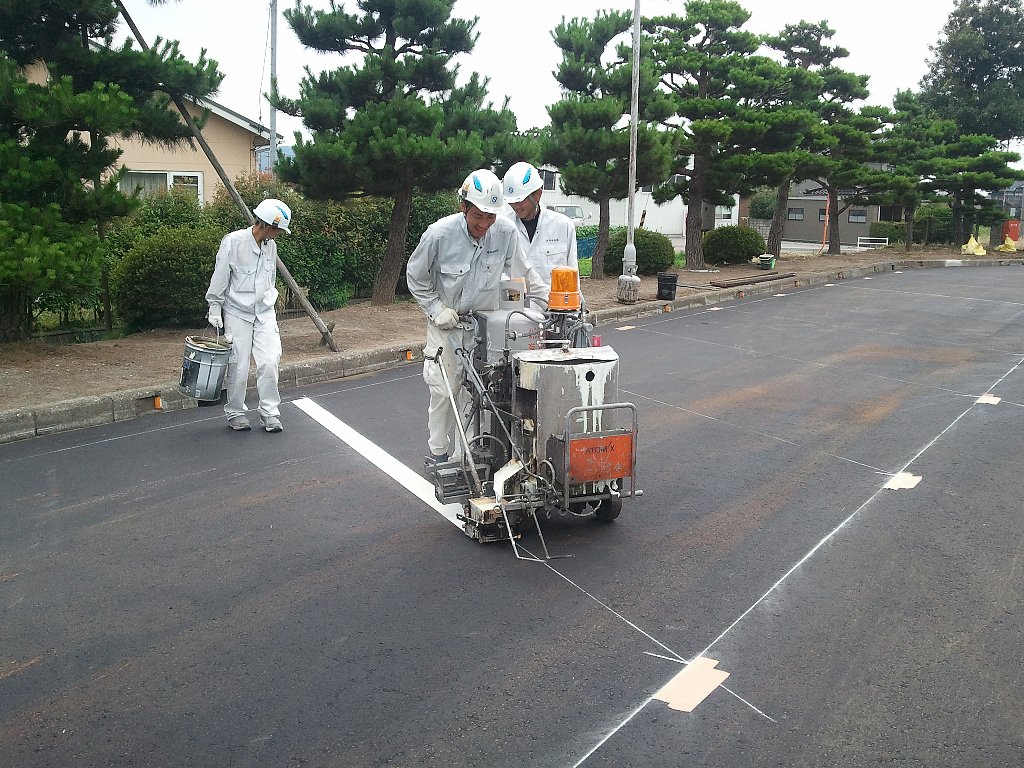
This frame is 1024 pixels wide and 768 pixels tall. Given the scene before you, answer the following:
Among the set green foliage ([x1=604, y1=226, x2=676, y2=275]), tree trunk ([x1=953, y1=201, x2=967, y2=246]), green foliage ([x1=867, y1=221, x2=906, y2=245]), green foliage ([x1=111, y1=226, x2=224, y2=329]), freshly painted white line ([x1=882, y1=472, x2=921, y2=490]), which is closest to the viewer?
freshly painted white line ([x1=882, y1=472, x2=921, y2=490])

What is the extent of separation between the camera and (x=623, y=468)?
528cm

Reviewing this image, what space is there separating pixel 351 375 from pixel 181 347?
2.31m

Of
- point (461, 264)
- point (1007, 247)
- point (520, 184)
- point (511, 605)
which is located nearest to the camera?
point (511, 605)

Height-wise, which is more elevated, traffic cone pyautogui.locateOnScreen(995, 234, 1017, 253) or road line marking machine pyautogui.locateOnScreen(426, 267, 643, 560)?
traffic cone pyautogui.locateOnScreen(995, 234, 1017, 253)

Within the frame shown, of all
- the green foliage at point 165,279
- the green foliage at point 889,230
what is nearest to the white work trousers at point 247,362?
the green foliage at point 165,279

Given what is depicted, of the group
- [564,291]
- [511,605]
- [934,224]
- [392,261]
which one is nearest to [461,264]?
[564,291]

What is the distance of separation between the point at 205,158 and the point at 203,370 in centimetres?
1481

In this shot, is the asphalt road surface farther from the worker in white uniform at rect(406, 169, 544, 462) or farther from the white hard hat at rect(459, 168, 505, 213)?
the white hard hat at rect(459, 168, 505, 213)

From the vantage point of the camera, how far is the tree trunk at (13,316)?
10906mm

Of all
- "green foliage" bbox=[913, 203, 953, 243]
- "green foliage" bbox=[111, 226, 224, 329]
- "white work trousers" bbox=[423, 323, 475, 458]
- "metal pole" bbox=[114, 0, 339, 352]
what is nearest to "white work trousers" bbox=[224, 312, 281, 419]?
"metal pole" bbox=[114, 0, 339, 352]

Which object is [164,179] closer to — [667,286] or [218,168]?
[218,168]

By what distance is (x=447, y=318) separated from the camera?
5898mm

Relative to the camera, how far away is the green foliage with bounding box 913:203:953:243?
36.0 metres

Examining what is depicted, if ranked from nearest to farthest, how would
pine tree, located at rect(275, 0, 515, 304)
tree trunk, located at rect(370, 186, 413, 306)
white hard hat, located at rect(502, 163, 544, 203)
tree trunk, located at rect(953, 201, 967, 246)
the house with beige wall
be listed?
white hard hat, located at rect(502, 163, 544, 203), pine tree, located at rect(275, 0, 515, 304), tree trunk, located at rect(370, 186, 413, 306), the house with beige wall, tree trunk, located at rect(953, 201, 967, 246)
